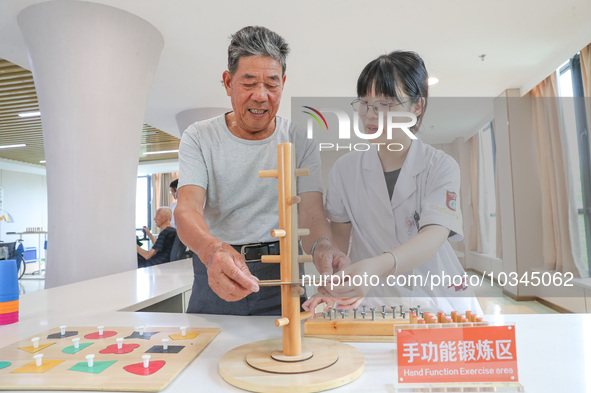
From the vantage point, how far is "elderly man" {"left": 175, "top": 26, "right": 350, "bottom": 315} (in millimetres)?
723

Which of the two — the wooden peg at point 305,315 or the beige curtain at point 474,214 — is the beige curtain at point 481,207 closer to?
the beige curtain at point 474,214

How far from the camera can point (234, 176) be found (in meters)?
0.97

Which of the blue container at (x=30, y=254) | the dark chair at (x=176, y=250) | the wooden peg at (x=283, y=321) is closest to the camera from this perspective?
the wooden peg at (x=283, y=321)

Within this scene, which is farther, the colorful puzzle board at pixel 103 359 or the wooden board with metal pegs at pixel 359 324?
the wooden board with metal pegs at pixel 359 324

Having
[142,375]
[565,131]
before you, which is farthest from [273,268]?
[565,131]

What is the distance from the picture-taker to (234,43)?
83 centimetres

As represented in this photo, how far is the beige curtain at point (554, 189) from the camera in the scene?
0.62 metres

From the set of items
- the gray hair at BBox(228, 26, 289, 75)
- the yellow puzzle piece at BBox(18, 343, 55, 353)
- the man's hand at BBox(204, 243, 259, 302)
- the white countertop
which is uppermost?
the gray hair at BBox(228, 26, 289, 75)

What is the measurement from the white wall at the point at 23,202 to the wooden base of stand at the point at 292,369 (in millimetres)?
12077

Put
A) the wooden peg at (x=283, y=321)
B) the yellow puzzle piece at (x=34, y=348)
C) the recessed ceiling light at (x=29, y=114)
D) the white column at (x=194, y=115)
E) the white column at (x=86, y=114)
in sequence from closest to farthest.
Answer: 1. the wooden peg at (x=283, y=321)
2. the yellow puzzle piece at (x=34, y=348)
3. the white column at (x=86, y=114)
4. the white column at (x=194, y=115)
5. the recessed ceiling light at (x=29, y=114)

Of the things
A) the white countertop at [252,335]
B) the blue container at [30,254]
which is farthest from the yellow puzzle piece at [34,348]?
the blue container at [30,254]

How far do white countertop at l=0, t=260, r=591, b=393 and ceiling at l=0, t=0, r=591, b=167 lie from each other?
39 cm

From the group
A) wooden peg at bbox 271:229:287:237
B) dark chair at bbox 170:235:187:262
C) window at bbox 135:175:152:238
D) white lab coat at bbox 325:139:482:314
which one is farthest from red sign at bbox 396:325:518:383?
window at bbox 135:175:152:238

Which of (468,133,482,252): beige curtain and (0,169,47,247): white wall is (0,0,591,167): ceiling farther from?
(0,169,47,247): white wall
